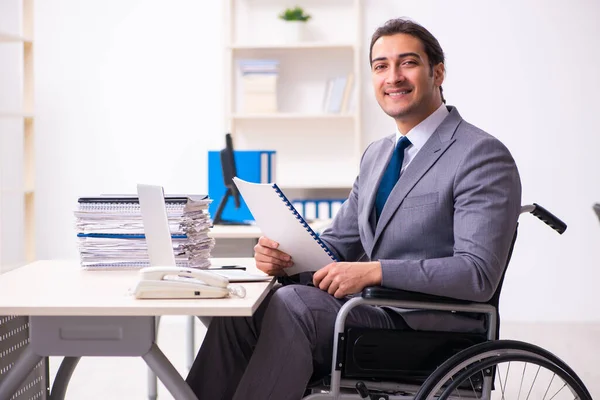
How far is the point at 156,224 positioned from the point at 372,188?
0.65 m

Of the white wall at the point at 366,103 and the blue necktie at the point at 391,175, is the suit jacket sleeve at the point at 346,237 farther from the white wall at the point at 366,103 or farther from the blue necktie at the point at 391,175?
the white wall at the point at 366,103

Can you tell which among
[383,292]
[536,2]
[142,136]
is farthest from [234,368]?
[536,2]

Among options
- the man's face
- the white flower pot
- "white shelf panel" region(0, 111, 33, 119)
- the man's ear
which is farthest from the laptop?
the white flower pot

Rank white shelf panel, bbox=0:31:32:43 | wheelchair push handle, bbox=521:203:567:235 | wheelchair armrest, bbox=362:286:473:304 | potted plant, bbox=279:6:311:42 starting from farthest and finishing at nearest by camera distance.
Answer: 1. potted plant, bbox=279:6:311:42
2. white shelf panel, bbox=0:31:32:43
3. wheelchair push handle, bbox=521:203:567:235
4. wheelchair armrest, bbox=362:286:473:304

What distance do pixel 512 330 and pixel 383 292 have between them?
10.6 ft

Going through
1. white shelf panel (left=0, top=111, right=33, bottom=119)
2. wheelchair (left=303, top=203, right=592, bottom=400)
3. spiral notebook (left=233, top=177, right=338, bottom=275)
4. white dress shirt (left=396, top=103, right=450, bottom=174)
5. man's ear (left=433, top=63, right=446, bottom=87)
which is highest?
man's ear (left=433, top=63, right=446, bottom=87)

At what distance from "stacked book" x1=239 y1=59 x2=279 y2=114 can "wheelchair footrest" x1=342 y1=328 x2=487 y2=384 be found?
3.15 m

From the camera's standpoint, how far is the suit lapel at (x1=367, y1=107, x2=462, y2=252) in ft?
6.89

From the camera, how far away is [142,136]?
5.27 meters

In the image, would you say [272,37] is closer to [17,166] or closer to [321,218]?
[321,218]

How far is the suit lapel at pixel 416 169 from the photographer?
6.89ft

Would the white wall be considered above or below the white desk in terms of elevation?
above

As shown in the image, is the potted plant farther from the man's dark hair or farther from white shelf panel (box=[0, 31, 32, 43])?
the man's dark hair

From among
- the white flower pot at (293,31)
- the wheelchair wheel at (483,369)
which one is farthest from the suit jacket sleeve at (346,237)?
the white flower pot at (293,31)
